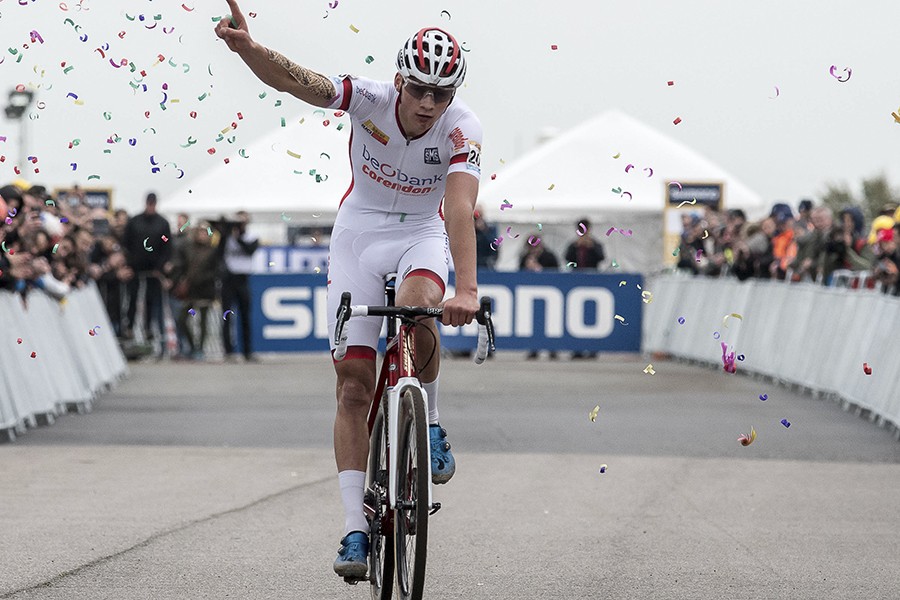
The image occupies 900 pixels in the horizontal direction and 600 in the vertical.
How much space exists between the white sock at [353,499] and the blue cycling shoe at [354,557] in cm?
4

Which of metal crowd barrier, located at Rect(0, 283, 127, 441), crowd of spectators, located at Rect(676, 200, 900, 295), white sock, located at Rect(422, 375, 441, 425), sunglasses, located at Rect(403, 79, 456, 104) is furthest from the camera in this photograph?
crowd of spectators, located at Rect(676, 200, 900, 295)

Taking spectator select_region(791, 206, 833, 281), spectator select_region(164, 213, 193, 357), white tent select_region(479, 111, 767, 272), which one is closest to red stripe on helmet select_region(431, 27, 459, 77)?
spectator select_region(791, 206, 833, 281)

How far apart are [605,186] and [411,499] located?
2707 cm

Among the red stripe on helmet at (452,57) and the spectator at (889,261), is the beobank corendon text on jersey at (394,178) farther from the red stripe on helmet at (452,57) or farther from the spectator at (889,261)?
the spectator at (889,261)

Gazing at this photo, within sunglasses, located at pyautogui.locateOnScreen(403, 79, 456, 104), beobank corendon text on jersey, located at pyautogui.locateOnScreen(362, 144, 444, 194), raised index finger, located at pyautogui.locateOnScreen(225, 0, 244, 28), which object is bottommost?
beobank corendon text on jersey, located at pyautogui.locateOnScreen(362, 144, 444, 194)

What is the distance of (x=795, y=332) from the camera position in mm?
17516

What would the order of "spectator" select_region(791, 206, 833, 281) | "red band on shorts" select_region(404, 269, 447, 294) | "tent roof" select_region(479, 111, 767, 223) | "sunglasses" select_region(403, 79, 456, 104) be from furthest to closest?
"tent roof" select_region(479, 111, 767, 223)
"spectator" select_region(791, 206, 833, 281)
"red band on shorts" select_region(404, 269, 447, 294)
"sunglasses" select_region(403, 79, 456, 104)

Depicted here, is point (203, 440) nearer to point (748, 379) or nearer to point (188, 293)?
point (748, 379)

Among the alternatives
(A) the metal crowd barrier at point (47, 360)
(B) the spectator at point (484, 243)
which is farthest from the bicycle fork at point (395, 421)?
(B) the spectator at point (484, 243)

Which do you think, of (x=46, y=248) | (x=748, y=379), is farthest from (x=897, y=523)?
(x=748, y=379)

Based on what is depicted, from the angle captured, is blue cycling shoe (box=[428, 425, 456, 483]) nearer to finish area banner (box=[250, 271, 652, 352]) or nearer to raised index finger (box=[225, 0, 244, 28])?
raised index finger (box=[225, 0, 244, 28])

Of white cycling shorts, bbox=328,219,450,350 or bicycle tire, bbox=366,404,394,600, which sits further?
white cycling shorts, bbox=328,219,450,350

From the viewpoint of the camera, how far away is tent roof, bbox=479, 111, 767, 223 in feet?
105

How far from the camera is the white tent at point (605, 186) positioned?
3209cm
